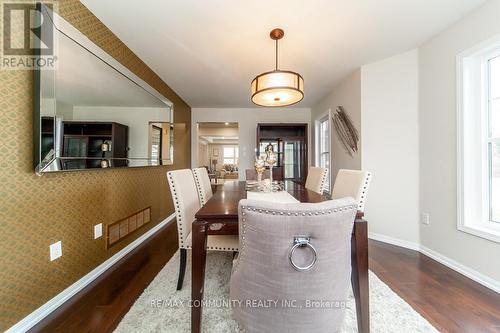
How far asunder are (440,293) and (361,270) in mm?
1085

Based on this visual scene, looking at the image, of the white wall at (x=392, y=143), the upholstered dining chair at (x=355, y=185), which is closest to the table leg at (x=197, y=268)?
the upholstered dining chair at (x=355, y=185)

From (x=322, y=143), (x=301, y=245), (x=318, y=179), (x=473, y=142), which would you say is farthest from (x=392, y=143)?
(x=301, y=245)

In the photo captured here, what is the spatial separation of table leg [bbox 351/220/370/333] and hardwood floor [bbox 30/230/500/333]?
23.2 inches

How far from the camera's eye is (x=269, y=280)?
799 millimetres

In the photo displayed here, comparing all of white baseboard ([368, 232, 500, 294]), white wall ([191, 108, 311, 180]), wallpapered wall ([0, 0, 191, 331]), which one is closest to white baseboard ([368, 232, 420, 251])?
white baseboard ([368, 232, 500, 294])

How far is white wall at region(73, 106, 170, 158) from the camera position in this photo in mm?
1888

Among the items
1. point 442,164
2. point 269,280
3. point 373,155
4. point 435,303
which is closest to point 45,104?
point 269,280

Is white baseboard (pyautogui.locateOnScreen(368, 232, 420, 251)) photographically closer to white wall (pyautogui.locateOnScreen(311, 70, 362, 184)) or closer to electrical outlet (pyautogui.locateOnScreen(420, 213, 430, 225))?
electrical outlet (pyautogui.locateOnScreen(420, 213, 430, 225))

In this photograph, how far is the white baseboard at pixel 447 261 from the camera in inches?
69.0

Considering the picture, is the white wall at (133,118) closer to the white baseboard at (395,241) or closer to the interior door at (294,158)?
the interior door at (294,158)

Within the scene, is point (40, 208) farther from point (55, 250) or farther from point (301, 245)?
point (301, 245)

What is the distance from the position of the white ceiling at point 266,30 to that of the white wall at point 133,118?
26.1 inches

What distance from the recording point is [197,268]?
117 centimetres

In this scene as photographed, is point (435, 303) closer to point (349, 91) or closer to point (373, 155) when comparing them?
point (373, 155)
